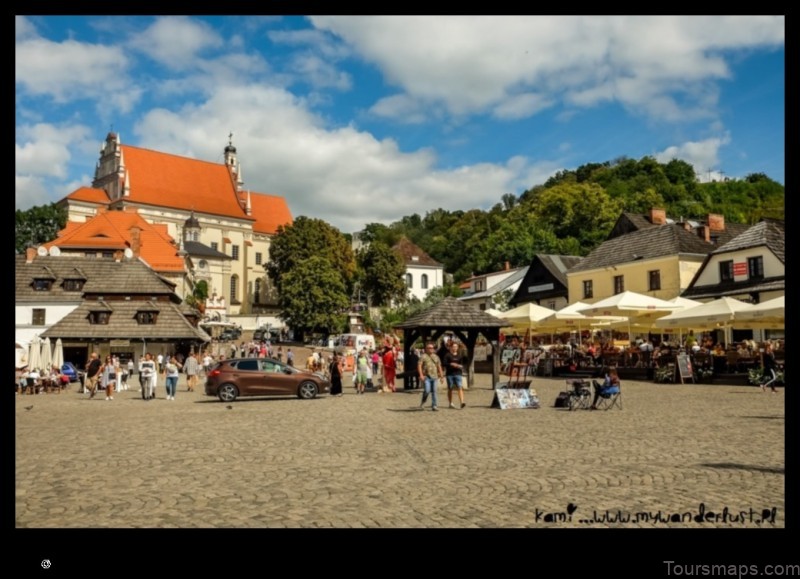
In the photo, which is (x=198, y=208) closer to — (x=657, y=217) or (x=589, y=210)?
(x=589, y=210)

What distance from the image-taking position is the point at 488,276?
271 ft

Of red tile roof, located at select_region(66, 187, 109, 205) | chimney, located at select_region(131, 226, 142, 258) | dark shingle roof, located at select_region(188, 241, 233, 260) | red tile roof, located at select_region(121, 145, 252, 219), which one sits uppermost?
red tile roof, located at select_region(121, 145, 252, 219)

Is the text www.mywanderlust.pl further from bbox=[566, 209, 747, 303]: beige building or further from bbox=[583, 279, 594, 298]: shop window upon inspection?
bbox=[583, 279, 594, 298]: shop window

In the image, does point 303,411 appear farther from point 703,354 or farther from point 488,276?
point 488,276

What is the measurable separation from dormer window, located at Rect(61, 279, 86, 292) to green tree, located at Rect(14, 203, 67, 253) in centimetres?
4534

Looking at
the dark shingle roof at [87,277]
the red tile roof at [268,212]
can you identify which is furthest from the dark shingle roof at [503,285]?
the red tile roof at [268,212]

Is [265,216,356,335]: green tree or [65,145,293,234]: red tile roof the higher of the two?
[65,145,293,234]: red tile roof

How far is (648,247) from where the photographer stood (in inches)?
1951

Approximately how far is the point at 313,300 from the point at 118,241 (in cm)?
2238

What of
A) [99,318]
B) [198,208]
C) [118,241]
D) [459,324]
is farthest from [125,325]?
[198,208]

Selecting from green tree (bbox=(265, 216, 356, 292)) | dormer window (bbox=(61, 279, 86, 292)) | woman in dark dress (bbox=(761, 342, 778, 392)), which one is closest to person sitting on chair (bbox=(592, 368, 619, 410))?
woman in dark dress (bbox=(761, 342, 778, 392))

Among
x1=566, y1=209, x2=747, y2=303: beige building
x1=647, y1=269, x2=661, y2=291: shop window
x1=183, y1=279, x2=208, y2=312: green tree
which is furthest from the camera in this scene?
x1=183, y1=279, x2=208, y2=312: green tree

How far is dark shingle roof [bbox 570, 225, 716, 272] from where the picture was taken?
47.3 m
